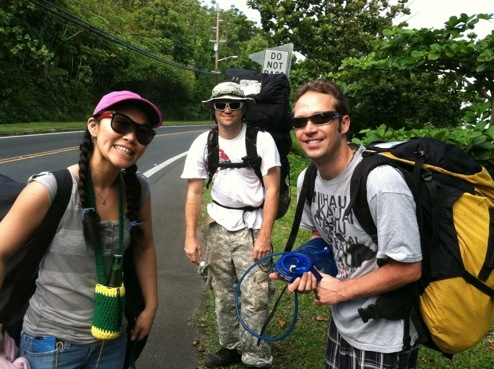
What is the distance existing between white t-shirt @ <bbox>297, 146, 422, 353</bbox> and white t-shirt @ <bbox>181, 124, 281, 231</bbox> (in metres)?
0.98

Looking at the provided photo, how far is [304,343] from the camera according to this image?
12.2 feet

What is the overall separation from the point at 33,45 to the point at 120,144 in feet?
81.3

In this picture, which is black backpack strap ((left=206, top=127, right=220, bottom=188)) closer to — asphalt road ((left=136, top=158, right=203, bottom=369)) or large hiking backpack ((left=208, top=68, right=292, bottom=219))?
large hiking backpack ((left=208, top=68, right=292, bottom=219))

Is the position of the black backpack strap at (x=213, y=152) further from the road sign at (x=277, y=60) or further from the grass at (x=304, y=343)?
the road sign at (x=277, y=60)

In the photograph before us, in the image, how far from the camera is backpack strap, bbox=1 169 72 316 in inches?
67.9

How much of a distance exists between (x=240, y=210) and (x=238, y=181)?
0.70 feet

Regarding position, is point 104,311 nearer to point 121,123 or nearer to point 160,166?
point 121,123

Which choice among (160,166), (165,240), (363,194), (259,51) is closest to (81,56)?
(259,51)

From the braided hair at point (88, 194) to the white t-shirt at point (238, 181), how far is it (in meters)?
1.16

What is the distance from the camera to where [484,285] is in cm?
167

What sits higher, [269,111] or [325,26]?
[325,26]

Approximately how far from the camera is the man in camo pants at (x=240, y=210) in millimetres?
3133

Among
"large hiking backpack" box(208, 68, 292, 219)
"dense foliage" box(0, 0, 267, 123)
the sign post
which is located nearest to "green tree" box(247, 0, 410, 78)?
"dense foliage" box(0, 0, 267, 123)

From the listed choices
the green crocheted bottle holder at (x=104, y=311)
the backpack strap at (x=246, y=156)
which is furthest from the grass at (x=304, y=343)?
the green crocheted bottle holder at (x=104, y=311)
